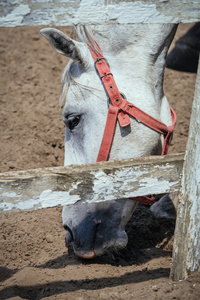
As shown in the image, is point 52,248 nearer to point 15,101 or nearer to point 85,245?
point 85,245

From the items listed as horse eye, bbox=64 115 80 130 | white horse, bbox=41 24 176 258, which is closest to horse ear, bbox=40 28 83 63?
white horse, bbox=41 24 176 258

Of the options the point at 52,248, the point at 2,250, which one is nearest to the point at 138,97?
the point at 52,248

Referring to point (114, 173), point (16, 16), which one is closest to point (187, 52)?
point (114, 173)

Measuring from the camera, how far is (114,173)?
173 centimetres

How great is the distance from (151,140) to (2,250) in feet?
4.95

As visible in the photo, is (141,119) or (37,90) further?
(37,90)

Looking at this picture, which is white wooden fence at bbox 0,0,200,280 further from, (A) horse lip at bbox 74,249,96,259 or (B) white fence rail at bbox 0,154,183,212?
(A) horse lip at bbox 74,249,96,259

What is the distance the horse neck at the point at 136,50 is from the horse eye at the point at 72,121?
45cm

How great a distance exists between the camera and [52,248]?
277 centimetres

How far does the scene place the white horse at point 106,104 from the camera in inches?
94.4

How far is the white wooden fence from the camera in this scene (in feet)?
5.13

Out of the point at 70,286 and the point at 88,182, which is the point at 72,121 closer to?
the point at 88,182

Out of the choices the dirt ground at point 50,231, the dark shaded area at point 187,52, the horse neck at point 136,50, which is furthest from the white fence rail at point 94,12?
the dark shaded area at point 187,52

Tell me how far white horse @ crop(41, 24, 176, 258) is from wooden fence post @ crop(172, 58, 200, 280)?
0.56 m
